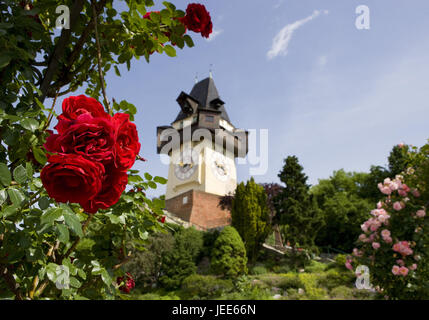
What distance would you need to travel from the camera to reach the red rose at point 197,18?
156 cm

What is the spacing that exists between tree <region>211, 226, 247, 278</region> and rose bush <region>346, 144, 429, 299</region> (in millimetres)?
13024

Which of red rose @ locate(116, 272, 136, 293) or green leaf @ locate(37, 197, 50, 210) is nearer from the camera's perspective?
green leaf @ locate(37, 197, 50, 210)

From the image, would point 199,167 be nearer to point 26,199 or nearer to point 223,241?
point 223,241

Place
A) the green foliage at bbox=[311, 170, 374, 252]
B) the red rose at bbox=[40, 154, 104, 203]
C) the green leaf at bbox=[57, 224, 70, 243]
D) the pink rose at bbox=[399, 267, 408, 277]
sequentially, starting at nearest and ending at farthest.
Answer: the red rose at bbox=[40, 154, 104, 203], the green leaf at bbox=[57, 224, 70, 243], the pink rose at bbox=[399, 267, 408, 277], the green foliage at bbox=[311, 170, 374, 252]

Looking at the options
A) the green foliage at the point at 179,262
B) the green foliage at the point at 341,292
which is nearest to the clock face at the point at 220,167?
the green foliage at the point at 179,262

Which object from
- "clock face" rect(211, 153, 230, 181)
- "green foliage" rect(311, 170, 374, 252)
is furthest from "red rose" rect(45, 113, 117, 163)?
"clock face" rect(211, 153, 230, 181)

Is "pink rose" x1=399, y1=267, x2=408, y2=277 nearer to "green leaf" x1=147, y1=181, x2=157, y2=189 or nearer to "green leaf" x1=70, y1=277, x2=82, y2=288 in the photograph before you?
"green leaf" x1=147, y1=181, x2=157, y2=189

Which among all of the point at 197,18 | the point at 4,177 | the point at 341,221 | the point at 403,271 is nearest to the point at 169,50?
the point at 197,18

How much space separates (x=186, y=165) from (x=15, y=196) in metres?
32.3

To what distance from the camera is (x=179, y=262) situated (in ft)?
58.3

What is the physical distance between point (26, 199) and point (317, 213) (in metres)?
20.8

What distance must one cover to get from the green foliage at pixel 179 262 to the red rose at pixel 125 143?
57.2 feet

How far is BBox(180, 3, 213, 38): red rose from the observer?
5.12 ft

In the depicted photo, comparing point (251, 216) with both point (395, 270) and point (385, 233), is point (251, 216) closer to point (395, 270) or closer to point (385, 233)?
point (385, 233)
